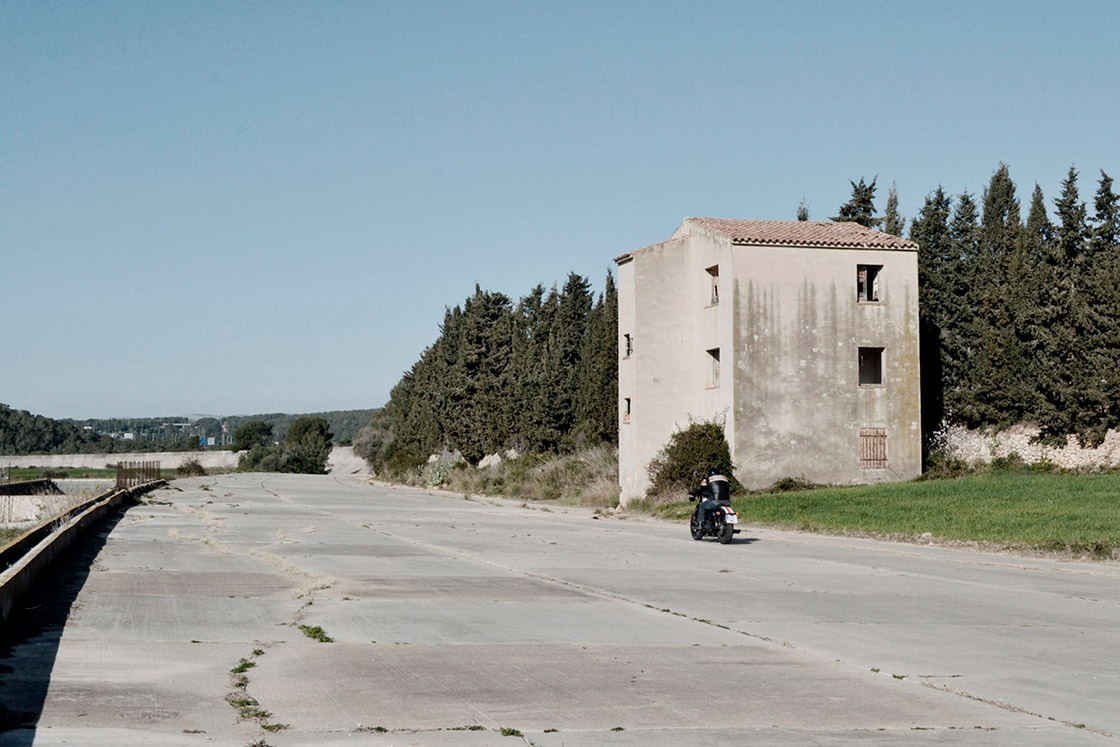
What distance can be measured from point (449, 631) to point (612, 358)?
49353 mm

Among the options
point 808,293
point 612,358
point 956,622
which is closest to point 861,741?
point 956,622

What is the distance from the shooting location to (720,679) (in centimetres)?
982

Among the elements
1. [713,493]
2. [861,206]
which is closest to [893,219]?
[861,206]

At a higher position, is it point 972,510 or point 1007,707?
point 972,510

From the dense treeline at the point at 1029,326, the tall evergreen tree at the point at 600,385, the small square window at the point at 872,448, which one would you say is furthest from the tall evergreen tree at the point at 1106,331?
the tall evergreen tree at the point at 600,385

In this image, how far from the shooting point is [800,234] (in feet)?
149

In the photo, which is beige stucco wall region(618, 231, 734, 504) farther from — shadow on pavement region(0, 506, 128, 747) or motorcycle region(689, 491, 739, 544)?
shadow on pavement region(0, 506, 128, 747)

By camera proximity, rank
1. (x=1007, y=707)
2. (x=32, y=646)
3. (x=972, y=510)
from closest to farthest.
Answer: (x=1007, y=707) → (x=32, y=646) → (x=972, y=510)

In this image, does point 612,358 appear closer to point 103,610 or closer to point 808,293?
point 808,293

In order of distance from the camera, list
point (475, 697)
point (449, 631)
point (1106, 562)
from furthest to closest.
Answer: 1. point (1106, 562)
2. point (449, 631)
3. point (475, 697)

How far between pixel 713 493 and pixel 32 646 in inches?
711

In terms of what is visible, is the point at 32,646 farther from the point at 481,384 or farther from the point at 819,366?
the point at 481,384

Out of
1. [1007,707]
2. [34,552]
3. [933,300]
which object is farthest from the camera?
[933,300]

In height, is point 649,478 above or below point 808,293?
below
